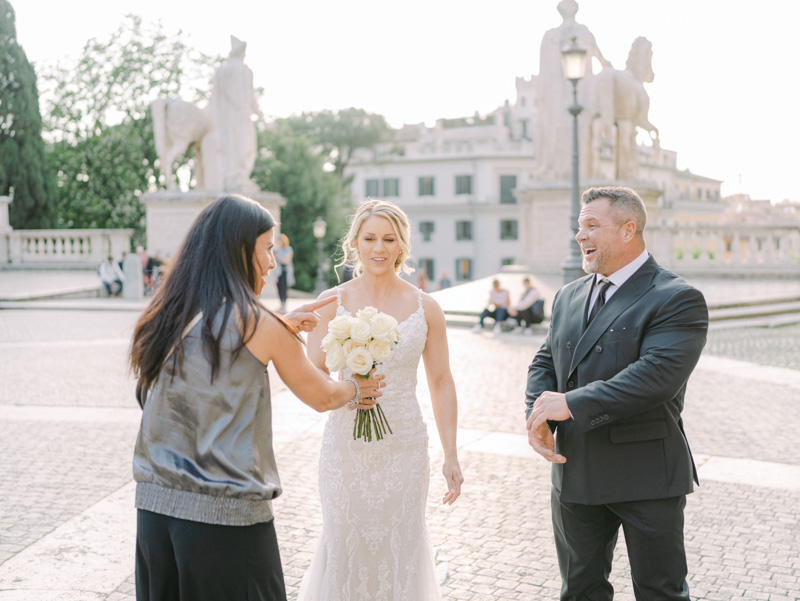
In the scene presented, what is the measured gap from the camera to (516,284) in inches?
837

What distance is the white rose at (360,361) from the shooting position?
3.11 metres

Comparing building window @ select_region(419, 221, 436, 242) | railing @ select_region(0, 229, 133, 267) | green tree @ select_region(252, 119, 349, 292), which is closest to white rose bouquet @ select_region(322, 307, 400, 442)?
railing @ select_region(0, 229, 133, 267)

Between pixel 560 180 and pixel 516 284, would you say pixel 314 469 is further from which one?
pixel 560 180

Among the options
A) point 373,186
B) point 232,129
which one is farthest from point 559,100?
point 373,186

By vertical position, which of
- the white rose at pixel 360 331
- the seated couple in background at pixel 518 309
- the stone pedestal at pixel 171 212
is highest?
the stone pedestal at pixel 171 212

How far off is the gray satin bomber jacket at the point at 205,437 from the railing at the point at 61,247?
28179 millimetres

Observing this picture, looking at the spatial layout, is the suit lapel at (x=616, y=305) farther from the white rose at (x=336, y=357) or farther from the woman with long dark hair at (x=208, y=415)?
the woman with long dark hair at (x=208, y=415)

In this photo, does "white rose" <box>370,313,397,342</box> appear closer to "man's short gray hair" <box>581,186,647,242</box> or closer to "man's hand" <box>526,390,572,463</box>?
"man's hand" <box>526,390,572,463</box>

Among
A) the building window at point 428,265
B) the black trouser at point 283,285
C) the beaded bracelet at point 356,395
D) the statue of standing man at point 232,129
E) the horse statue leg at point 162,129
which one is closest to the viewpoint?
the beaded bracelet at point 356,395

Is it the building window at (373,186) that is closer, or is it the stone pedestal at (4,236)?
the stone pedestal at (4,236)

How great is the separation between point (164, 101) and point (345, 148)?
56306mm

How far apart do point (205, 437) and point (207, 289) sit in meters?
0.43

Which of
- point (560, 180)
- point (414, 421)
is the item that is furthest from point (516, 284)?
point (414, 421)

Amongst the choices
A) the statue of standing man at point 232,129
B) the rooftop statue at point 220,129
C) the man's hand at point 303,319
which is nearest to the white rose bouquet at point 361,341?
the man's hand at point 303,319
